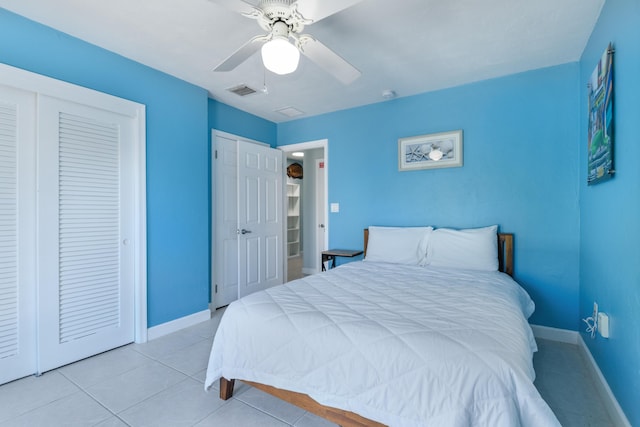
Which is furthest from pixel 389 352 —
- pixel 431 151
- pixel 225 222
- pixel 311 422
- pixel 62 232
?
pixel 225 222

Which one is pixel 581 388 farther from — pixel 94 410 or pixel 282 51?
pixel 94 410

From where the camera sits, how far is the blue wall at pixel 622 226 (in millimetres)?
1399

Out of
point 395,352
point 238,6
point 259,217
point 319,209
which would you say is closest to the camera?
point 395,352

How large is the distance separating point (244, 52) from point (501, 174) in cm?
258

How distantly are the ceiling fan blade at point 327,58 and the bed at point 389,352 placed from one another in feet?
4.80

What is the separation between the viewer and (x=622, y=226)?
5.17ft

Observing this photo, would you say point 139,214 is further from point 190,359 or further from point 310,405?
point 310,405

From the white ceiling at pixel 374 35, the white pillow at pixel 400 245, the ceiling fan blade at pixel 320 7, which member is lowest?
the white pillow at pixel 400 245

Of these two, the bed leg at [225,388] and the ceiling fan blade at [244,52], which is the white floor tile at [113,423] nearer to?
the bed leg at [225,388]

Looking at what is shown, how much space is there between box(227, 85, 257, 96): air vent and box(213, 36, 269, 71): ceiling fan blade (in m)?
1.26

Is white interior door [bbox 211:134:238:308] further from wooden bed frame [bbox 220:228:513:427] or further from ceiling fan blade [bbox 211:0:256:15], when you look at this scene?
ceiling fan blade [bbox 211:0:256:15]

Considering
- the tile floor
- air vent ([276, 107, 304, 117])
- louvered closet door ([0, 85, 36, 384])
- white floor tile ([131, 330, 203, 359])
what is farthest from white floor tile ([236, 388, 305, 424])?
air vent ([276, 107, 304, 117])

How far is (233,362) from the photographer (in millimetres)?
1716

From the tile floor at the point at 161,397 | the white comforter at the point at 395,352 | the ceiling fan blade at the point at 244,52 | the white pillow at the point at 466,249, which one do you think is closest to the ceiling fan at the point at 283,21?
the ceiling fan blade at the point at 244,52
